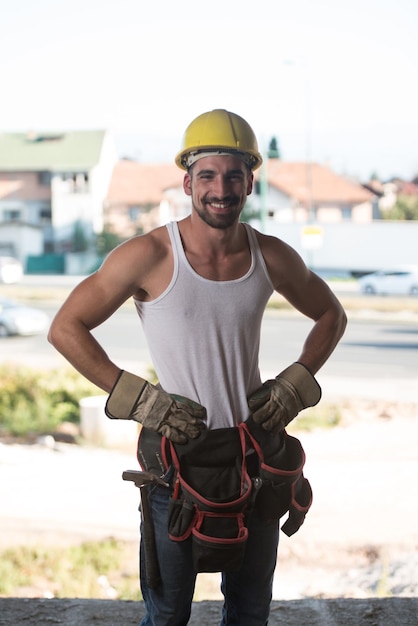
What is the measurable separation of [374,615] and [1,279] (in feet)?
27.7

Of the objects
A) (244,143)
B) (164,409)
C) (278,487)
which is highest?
(244,143)

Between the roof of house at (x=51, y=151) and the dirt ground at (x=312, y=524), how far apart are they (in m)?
5.73

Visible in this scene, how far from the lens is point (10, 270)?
1055cm

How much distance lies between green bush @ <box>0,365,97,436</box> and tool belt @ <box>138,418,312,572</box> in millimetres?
5042

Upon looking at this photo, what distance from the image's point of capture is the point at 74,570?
12.6 feet

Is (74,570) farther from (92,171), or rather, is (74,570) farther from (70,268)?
(92,171)

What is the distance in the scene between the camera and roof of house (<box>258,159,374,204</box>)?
1262 centimetres

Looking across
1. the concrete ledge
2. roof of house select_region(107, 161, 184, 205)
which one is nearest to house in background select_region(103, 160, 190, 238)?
roof of house select_region(107, 161, 184, 205)

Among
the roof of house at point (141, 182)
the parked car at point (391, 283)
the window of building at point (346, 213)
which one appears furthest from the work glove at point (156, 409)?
the window of building at point (346, 213)

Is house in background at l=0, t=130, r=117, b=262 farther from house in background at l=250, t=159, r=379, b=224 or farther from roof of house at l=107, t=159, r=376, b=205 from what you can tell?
house in background at l=250, t=159, r=379, b=224

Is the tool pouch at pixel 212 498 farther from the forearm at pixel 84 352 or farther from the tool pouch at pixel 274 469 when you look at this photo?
the forearm at pixel 84 352

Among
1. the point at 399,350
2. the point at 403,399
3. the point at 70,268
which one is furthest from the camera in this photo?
the point at 70,268

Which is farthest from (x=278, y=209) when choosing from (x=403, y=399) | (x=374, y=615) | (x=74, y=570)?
(x=374, y=615)

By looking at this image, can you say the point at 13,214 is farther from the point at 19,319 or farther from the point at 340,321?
the point at 340,321
